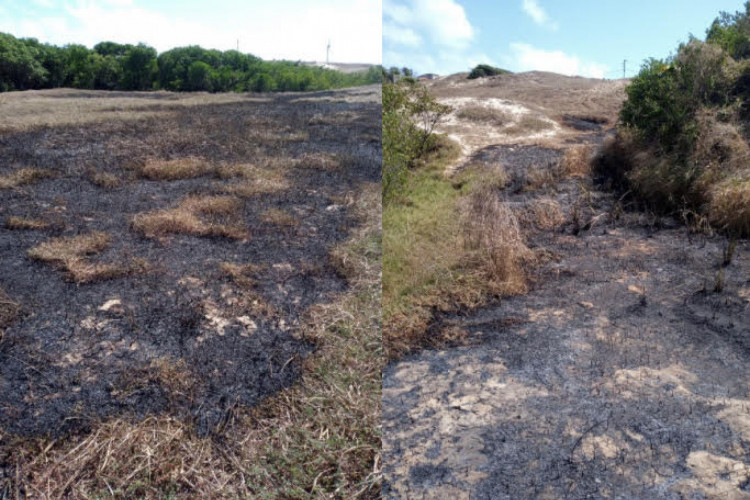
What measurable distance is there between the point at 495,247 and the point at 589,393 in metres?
2.96

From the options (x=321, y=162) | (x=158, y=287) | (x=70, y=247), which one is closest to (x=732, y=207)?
(x=321, y=162)

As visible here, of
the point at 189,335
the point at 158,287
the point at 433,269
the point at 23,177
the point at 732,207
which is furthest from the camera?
the point at 23,177

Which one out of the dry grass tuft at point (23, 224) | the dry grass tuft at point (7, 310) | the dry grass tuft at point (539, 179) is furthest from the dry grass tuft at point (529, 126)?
the dry grass tuft at point (7, 310)

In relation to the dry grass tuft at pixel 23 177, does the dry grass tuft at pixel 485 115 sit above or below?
above

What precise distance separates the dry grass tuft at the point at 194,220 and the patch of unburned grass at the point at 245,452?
2.85 m

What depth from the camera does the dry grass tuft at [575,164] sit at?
1228 centimetres

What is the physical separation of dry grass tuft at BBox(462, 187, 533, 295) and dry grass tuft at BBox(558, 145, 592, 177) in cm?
470

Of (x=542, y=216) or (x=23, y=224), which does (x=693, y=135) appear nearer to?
(x=542, y=216)

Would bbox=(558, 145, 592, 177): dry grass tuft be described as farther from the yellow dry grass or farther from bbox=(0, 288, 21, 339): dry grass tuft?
bbox=(0, 288, 21, 339): dry grass tuft

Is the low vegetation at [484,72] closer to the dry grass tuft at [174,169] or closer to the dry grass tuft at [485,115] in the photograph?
the dry grass tuft at [485,115]

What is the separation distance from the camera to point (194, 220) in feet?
22.9

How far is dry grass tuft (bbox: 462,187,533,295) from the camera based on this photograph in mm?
6695

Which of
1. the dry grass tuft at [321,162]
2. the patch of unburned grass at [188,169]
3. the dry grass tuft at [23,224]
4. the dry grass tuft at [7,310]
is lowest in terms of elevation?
the dry grass tuft at [7,310]

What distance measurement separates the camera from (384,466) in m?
3.31
